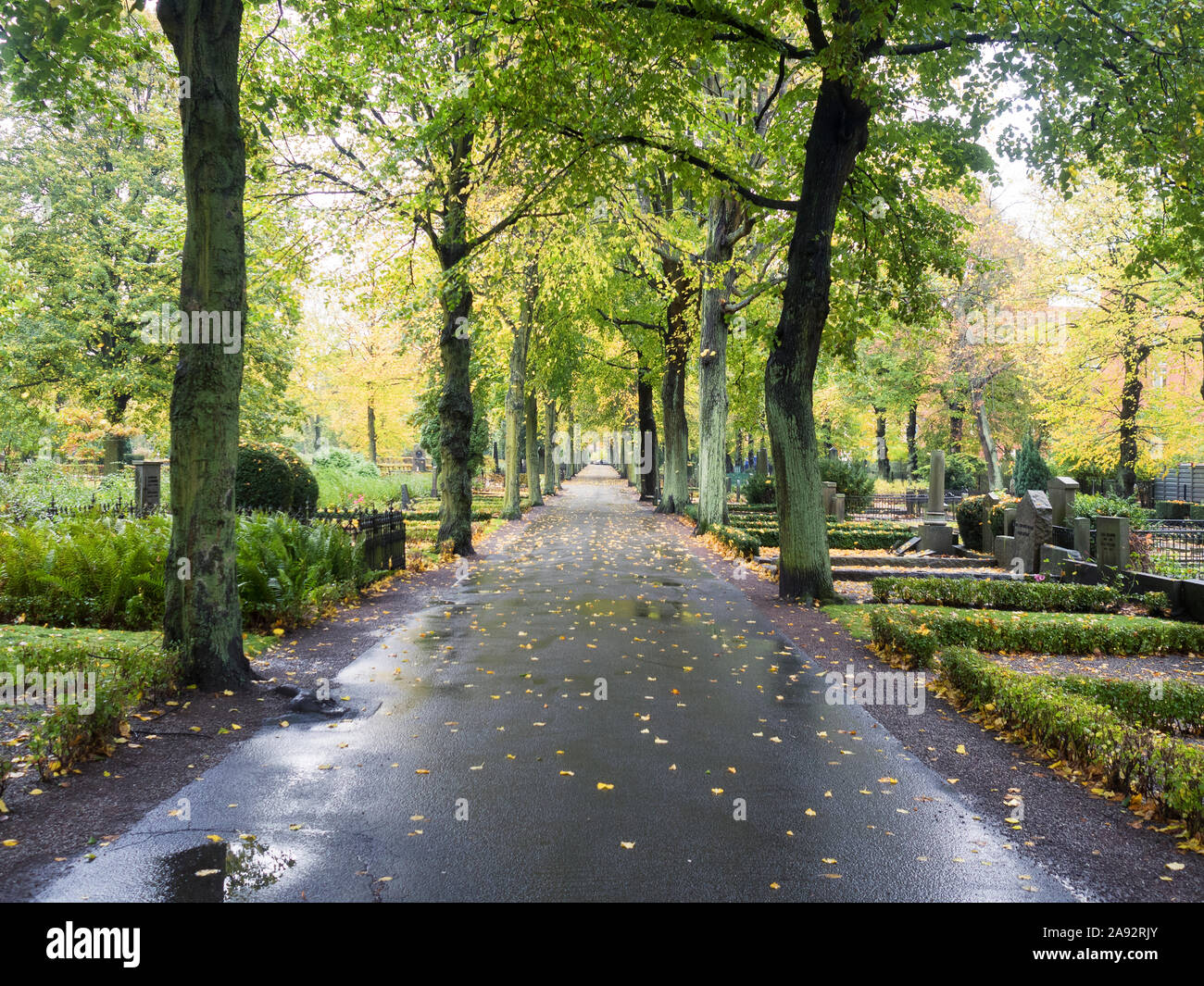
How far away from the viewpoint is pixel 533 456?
34500mm

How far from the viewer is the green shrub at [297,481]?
17.9 m

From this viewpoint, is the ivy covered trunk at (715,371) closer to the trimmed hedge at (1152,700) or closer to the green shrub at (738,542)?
the green shrub at (738,542)

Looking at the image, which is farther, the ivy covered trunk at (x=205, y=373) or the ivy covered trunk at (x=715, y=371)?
the ivy covered trunk at (x=715, y=371)

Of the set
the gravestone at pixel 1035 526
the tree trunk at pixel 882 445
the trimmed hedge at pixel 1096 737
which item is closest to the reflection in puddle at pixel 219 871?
the trimmed hedge at pixel 1096 737

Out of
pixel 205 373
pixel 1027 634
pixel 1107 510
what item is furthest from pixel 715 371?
pixel 205 373

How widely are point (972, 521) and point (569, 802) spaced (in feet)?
59.7

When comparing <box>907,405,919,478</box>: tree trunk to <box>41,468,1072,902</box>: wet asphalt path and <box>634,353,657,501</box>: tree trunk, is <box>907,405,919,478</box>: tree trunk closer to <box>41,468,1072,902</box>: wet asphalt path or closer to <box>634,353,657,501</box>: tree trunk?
<box>634,353,657,501</box>: tree trunk

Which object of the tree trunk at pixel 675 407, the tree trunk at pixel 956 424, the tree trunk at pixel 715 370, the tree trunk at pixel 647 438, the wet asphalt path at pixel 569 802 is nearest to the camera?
the wet asphalt path at pixel 569 802

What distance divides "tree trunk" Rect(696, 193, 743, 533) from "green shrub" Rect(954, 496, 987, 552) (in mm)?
6409

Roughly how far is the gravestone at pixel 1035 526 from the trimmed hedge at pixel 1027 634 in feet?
19.9

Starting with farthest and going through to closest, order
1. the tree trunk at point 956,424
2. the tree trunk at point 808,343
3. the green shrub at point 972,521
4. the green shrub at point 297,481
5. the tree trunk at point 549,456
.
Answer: the tree trunk at point 549,456, the tree trunk at point 956,424, the green shrub at point 972,521, the green shrub at point 297,481, the tree trunk at point 808,343

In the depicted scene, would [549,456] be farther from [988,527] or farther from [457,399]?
[988,527]

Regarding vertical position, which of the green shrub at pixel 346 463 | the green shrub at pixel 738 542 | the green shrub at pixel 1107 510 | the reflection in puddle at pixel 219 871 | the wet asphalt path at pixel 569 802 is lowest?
the wet asphalt path at pixel 569 802
